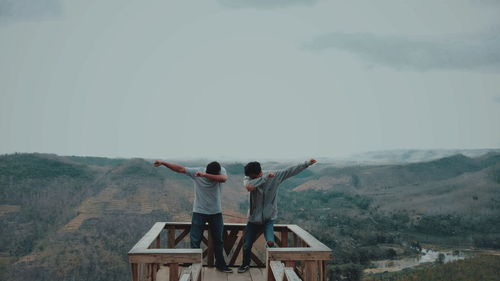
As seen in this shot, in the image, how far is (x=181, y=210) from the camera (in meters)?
46.8

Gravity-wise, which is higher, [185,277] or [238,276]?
[185,277]

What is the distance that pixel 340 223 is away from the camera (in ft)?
132

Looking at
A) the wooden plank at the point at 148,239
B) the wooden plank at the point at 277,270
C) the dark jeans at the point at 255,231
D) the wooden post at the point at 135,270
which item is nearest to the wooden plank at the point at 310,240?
the dark jeans at the point at 255,231

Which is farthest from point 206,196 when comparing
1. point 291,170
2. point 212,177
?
point 291,170

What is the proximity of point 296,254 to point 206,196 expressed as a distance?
1454 millimetres

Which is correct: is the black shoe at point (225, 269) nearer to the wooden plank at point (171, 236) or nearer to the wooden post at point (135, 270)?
the wooden plank at point (171, 236)

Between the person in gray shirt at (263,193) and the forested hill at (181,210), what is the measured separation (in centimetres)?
2398

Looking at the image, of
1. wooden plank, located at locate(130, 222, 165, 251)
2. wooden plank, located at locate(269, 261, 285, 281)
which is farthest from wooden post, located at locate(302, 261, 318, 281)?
wooden plank, located at locate(130, 222, 165, 251)

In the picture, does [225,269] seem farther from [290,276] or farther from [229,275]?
[290,276]

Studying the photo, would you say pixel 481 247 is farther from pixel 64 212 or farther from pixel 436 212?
pixel 64 212

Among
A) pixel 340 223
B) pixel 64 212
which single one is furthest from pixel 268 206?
pixel 64 212

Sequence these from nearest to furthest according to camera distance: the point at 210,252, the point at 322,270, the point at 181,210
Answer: the point at 322,270 → the point at 210,252 → the point at 181,210

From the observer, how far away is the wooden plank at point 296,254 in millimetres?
4504

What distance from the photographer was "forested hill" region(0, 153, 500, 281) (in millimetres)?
32719
